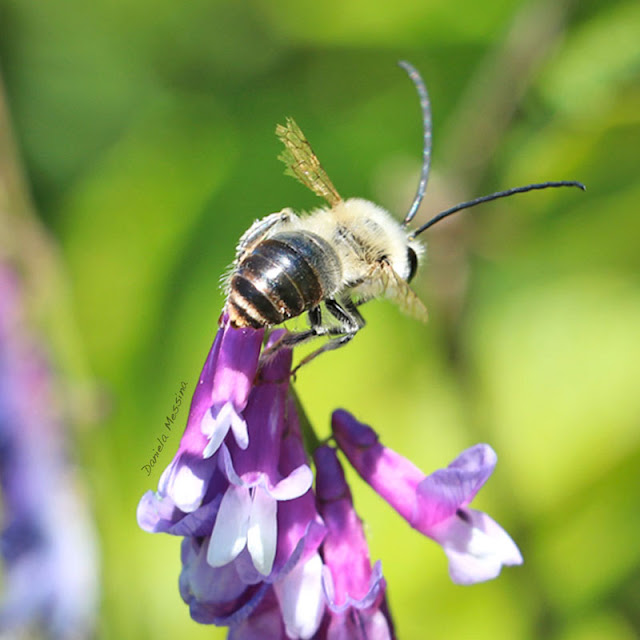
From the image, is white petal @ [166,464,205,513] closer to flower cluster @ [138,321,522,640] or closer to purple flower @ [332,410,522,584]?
flower cluster @ [138,321,522,640]

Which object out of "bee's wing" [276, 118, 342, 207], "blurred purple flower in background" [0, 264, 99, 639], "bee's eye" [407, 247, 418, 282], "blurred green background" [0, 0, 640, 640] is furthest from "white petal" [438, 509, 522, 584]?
"blurred purple flower in background" [0, 264, 99, 639]

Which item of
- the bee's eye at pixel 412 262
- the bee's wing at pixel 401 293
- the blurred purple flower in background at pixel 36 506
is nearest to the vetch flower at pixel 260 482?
the bee's wing at pixel 401 293

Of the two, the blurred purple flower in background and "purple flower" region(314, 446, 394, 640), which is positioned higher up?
the blurred purple flower in background

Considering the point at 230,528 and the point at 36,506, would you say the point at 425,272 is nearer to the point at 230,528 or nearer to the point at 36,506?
the point at 36,506

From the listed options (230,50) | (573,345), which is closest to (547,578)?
(573,345)

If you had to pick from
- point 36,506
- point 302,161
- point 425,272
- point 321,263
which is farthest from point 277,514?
point 425,272

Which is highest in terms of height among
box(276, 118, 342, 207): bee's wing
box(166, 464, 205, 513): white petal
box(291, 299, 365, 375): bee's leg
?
box(276, 118, 342, 207): bee's wing

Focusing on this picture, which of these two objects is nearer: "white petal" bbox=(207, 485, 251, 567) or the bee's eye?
"white petal" bbox=(207, 485, 251, 567)
